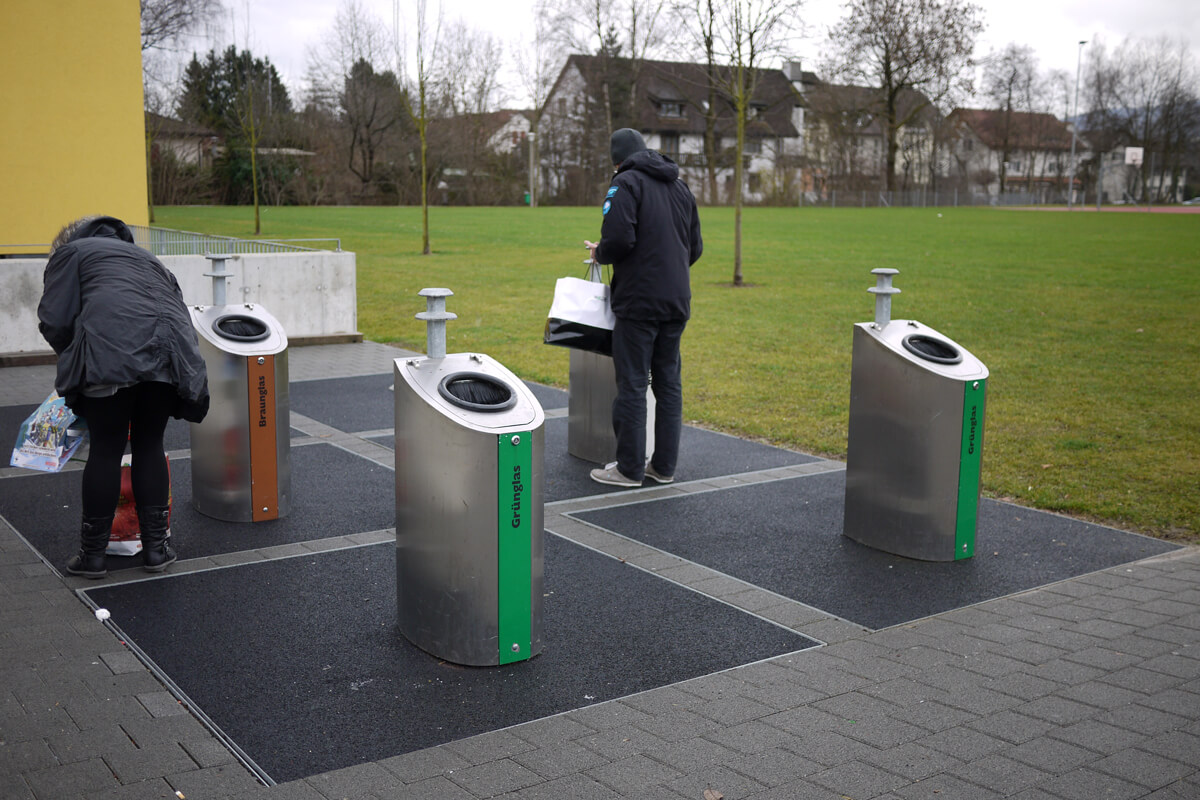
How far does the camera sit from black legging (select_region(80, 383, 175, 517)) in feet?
15.9

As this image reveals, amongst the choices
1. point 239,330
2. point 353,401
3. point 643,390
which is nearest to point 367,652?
point 239,330

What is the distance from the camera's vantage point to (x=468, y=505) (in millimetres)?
4016

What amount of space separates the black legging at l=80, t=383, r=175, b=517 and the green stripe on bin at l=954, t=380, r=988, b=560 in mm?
3705

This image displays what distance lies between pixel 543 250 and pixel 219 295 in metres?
22.3

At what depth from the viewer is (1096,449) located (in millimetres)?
7855

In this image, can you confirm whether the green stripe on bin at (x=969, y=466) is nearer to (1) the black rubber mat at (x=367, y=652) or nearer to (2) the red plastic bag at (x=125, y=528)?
(1) the black rubber mat at (x=367, y=652)

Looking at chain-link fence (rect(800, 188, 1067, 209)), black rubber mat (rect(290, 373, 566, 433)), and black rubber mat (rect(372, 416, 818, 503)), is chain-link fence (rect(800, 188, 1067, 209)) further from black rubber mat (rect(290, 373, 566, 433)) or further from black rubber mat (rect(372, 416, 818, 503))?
black rubber mat (rect(372, 416, 818, 503))

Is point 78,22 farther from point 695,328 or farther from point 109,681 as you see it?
point 109,681

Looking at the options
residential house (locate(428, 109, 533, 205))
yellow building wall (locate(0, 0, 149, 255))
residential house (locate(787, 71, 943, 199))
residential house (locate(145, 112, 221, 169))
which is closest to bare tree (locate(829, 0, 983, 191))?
residential house (locate(787, 71, 943, 199))

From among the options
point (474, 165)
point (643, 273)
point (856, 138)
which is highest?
point (856, 138)

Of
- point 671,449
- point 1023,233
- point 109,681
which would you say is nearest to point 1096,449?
point 671,449

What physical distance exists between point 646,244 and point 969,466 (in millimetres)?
2188

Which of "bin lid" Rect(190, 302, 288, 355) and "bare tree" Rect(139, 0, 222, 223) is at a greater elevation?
"bare tree" Rect(139, 0, 222, 223)

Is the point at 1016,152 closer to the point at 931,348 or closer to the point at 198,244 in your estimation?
the point at 198,244
